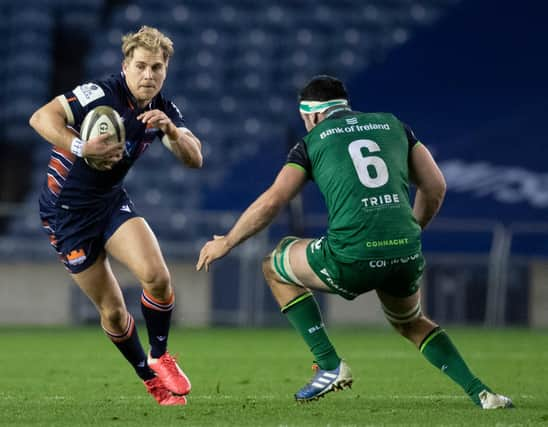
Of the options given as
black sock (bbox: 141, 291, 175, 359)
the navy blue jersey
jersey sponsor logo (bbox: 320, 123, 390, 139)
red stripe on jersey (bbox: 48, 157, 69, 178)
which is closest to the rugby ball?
the navy blue jersey

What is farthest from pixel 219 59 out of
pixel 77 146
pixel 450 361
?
pixel 450 361

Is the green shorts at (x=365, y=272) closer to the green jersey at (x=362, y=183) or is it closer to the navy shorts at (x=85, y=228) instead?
the green jersey at (x=362, y=183)

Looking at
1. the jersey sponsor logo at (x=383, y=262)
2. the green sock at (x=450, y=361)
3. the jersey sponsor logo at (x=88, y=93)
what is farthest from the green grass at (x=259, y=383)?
the jersey sponsor logo at (x=88, y=93)

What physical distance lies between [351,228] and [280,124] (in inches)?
587

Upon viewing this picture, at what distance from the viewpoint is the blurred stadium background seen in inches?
699

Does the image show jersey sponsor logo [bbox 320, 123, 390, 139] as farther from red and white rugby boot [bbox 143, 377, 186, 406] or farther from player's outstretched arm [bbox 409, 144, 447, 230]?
red and white rugby boot [bbox 143, 377, 186, 406]

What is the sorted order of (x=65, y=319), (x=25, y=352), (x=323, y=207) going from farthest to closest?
1. (x=323, y=207)
2. (x=65, y=319)
3. (x=25, y=352)

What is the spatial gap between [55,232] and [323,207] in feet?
39.6

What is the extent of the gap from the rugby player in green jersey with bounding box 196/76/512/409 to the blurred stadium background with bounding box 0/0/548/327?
35.5ft

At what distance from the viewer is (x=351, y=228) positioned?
636 cm

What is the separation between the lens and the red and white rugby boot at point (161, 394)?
714 cm

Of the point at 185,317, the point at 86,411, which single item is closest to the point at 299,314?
the point at 86,411

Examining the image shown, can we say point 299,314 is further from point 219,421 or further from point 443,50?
point 443,50

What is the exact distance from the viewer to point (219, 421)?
6.08 metres
